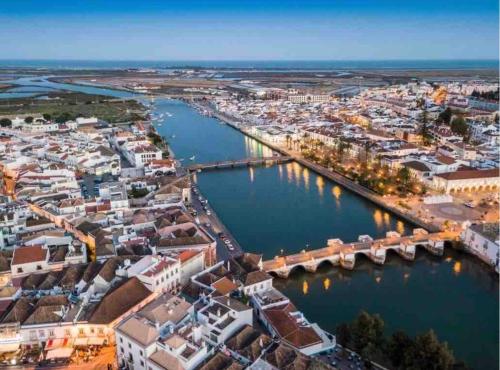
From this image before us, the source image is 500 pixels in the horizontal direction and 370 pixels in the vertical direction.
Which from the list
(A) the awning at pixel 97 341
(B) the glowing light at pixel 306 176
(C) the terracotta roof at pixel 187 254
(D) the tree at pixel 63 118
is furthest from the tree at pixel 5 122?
→ (A) the awning at pixel 97 341

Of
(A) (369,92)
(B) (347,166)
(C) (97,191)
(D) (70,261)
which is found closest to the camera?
(D) (70,261)

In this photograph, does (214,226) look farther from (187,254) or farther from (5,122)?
(5,122)

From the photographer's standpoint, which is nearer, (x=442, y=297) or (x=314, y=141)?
(x=442, y=297)

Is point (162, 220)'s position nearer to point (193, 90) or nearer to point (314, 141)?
point (314, 141)

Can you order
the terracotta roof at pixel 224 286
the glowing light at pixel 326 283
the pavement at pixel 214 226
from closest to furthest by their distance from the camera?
the terracotta roof at pixel 224 286 → the glowing light at pixel 326 283 → the pavement at pixel 214 226

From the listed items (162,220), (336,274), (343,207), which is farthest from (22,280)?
(343,207)

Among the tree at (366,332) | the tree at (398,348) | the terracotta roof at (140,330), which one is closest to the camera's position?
the terracotta roof at (140,330)

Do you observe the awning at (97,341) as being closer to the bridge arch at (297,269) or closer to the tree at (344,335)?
the tree at (344,335)
